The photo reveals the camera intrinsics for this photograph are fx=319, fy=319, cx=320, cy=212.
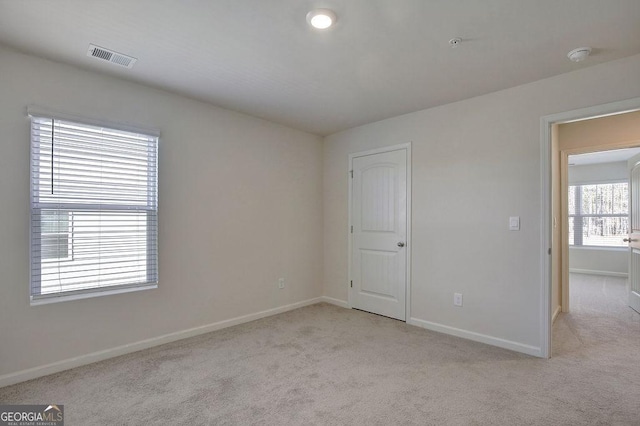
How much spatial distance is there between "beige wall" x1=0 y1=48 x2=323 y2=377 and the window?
6.65 meters

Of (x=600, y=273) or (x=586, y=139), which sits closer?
(x=586, y=139)

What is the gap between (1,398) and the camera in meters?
2.14

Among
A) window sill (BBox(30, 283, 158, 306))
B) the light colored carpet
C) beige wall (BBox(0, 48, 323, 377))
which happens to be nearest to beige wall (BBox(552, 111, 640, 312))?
the light colored carpet

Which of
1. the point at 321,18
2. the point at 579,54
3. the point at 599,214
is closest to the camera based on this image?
the point at 321,18

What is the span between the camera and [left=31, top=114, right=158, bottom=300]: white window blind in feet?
8.08

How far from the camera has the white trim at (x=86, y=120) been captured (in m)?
2.41

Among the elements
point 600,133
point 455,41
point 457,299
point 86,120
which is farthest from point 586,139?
point 86,120

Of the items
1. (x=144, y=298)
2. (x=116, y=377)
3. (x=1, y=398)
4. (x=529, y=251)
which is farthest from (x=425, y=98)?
(x=1, y=398)

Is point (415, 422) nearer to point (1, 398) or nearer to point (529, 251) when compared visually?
point (529, 251)

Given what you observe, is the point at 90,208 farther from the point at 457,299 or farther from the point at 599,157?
the point at 599,157

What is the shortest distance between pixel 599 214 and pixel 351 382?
25.9 feet

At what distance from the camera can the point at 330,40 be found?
221 cm

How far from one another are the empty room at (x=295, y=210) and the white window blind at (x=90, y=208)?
0.02 metres

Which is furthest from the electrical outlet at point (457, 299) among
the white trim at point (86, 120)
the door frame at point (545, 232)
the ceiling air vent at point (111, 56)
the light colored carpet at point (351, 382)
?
the ceiling air vent at point (111, 56)
